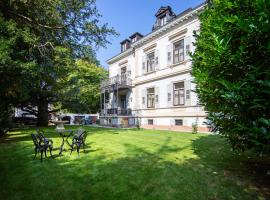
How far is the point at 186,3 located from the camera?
1972 centimetres

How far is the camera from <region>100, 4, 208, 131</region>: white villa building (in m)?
17.8

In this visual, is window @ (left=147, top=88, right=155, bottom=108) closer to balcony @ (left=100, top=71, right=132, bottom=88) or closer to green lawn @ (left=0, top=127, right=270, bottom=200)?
balcony @ (left=100, top=71, right=132, bottom=88)

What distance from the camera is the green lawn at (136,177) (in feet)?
14.2

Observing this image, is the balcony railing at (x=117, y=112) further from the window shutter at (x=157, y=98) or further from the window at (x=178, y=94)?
the window at (x=178, y=94)

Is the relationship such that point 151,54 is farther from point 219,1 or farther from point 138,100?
point 219,1

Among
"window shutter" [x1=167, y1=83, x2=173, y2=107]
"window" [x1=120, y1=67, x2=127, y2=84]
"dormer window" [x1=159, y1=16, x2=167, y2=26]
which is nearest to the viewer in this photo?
"window shutter" [x1=167, y1=83, x2=173, y2=107]

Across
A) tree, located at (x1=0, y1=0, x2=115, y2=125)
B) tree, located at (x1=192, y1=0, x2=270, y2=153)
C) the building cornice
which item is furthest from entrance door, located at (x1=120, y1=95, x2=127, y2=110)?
tree, located at (x1=192, y1=0, x2=270, y2=153)

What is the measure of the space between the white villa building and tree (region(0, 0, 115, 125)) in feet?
25.8

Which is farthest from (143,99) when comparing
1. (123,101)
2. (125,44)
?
(125,44)

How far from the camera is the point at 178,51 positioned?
1928 centimetres

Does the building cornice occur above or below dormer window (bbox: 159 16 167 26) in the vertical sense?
below

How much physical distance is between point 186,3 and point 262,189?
18792 millimetres

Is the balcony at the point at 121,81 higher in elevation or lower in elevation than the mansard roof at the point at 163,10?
lower

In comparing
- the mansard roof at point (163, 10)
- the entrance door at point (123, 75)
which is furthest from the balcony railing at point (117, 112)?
the mansard roof at point (163, 10)
